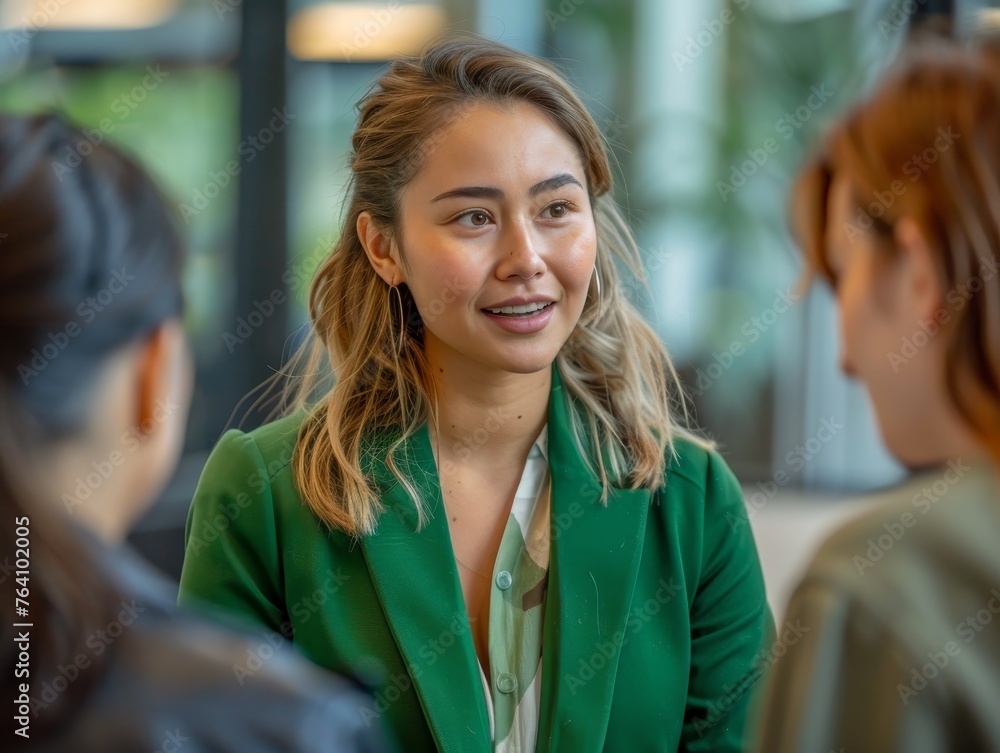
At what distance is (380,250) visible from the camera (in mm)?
1606

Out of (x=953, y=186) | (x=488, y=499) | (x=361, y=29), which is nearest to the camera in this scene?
(x=953, y=186)

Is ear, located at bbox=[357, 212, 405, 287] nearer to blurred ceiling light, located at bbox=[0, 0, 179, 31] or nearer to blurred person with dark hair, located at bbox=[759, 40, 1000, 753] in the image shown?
blurred person with dark hair, located at bbox=[759, 40, 1000, 753]

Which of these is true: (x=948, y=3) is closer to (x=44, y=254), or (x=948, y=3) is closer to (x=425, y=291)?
(x=425, y=291)

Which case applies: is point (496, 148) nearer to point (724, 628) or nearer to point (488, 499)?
point (488, 499)

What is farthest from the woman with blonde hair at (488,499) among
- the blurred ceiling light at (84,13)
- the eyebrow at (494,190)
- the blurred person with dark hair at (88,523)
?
the blurred ceiling light at (84,13)

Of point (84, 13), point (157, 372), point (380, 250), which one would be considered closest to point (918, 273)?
point (157, 372)

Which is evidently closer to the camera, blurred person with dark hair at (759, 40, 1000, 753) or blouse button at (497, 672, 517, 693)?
blurred person with dark hair at (759, 40, 1000, 753)

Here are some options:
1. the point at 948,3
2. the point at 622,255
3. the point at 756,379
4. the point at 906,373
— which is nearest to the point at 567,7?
the point at 948,3

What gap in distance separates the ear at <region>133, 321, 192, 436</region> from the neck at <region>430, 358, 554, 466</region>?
71 centimetres

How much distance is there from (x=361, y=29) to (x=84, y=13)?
832mm

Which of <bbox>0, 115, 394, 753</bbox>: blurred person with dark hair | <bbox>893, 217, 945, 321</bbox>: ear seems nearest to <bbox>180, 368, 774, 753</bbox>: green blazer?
<bbox>0, 115, 394, 753</bbox>: blurred person with dark hair

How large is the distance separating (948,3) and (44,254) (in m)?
3.54

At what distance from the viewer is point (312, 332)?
66.8 inches

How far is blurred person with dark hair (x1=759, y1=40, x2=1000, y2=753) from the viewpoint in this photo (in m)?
0.77
